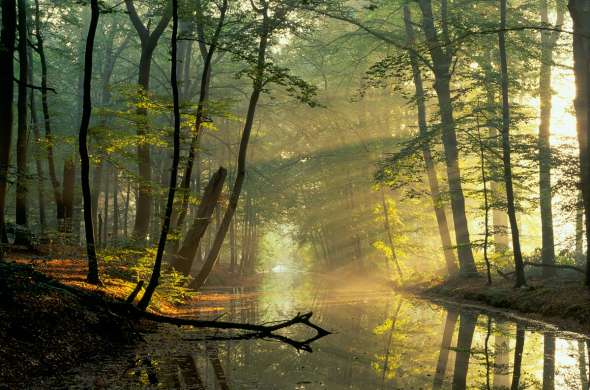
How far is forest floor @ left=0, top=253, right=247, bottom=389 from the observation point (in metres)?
6.50

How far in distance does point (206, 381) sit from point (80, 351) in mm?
1909

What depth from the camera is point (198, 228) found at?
15992mm

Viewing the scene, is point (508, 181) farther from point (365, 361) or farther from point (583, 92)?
point (365, 361)

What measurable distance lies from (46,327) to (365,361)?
4.59 meters

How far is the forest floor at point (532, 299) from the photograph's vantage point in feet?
40.4

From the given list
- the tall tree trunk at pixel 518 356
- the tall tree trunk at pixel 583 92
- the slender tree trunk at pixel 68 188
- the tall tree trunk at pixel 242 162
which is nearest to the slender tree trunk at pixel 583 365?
the tall tree trunk at pixel 518 356

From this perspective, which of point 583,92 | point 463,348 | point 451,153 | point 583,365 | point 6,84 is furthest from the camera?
point 451,153

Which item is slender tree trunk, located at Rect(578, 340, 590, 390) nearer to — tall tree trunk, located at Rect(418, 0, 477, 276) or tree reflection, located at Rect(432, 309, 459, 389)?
tree reflection, located at Rect(432, 309, 459, 389)

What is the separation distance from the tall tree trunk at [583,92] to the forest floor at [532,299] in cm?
90

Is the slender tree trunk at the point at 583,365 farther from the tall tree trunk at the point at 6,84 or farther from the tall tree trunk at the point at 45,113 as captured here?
the tall tree trunk at the point at 45,113

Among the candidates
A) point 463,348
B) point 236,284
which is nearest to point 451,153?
point 463,348

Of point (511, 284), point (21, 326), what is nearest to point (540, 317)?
point (511, 284)

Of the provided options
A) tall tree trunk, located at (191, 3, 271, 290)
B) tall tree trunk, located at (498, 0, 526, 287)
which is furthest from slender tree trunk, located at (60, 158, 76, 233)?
tall tree trunk, located at (498, 0, 526, 287)

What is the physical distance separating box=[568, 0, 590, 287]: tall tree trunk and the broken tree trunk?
9.55 metres
